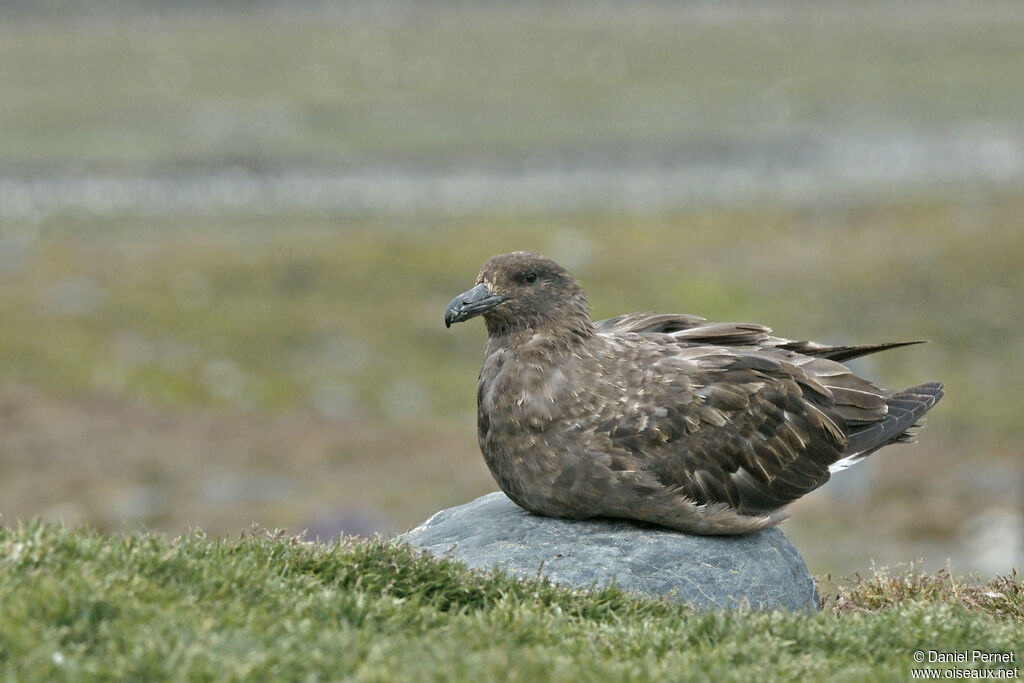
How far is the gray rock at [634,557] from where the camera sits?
406 inches

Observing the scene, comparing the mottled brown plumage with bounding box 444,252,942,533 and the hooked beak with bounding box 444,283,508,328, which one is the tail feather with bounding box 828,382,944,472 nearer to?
the mottled brown plumage with bounding box 444,252,942,533

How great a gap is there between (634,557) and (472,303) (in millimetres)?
2385

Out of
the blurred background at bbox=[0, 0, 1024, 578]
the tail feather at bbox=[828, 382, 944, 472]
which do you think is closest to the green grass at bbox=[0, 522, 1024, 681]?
the tail feather at bbox=[828, 382, 944, 472]

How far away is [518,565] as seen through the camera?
10.4m

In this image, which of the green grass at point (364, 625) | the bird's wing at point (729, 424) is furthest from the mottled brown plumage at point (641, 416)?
the green grass at point (364, 625)

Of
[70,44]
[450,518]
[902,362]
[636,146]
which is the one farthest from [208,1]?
[450,518]

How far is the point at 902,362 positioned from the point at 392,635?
26140 mm

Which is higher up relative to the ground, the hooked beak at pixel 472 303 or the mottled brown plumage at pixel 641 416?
the hooked beak at pixel 472 303

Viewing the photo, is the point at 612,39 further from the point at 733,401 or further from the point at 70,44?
the point at 733,401

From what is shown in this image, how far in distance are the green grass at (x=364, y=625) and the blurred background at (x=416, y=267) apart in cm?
896

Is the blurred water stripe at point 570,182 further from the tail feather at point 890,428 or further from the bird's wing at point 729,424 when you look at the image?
the bird's wing at point 729,424

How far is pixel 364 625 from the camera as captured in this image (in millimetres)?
8484

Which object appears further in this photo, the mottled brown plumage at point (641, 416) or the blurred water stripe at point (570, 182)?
the blurred water stripe at point (570, 182)

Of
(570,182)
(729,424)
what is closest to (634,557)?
(729,424)
